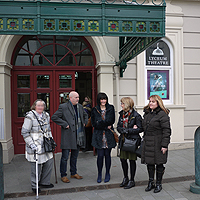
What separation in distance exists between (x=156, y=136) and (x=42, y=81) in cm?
415

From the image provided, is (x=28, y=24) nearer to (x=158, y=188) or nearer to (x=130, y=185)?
(x=130, y=185)

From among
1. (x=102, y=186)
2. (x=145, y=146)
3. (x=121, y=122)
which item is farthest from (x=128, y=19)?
(x=102, y=186)

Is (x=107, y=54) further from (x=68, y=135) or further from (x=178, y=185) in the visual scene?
(x=178, y=185)

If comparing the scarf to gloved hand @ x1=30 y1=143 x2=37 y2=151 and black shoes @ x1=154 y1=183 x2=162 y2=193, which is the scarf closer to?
gloved hand @ x1=30 y1=143 x2=37 y2=151

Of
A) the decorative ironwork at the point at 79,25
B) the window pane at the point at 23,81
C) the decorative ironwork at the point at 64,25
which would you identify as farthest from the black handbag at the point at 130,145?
the window pane at the point at 23,81

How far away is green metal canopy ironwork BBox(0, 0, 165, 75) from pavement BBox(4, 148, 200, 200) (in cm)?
285

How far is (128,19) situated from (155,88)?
3654mm

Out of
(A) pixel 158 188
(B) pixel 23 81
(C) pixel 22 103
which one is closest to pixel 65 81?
(B) pixel 23 81

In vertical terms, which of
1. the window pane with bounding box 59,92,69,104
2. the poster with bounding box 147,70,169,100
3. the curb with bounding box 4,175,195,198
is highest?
the poster with bounding box 147,70,169,100

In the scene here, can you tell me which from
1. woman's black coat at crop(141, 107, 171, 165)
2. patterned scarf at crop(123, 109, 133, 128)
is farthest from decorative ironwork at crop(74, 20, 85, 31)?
woman's black coat at crop(141, 107, 171, 165)

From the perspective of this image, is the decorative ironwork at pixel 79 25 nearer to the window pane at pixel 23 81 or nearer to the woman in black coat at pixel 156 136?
the woman in black coat at pixel 156 136

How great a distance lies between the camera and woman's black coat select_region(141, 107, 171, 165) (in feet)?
13.1

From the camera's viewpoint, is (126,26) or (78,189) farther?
(78,189)

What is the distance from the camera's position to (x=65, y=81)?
7.07 meters
